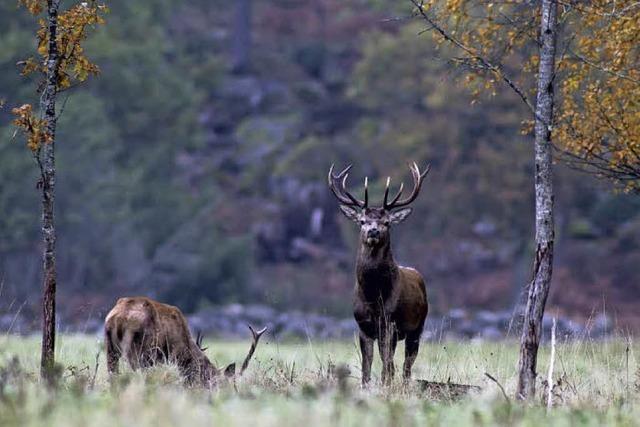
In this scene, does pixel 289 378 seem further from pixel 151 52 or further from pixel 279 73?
pixel 279 73

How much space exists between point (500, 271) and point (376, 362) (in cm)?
2842

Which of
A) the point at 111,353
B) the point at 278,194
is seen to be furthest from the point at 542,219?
the point at 278,194

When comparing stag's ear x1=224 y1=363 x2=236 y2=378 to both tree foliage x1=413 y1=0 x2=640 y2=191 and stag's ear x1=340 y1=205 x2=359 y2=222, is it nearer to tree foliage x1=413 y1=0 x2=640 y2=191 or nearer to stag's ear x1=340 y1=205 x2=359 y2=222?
stag's ear x1=340 y1=205 x2=359 y2=222

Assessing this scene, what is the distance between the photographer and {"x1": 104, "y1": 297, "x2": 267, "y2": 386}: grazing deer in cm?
1255

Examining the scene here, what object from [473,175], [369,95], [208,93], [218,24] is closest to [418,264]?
[473,175]

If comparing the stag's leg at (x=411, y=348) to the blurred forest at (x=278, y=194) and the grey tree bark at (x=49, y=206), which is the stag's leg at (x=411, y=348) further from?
the blurred forest at (x=278, y=194)

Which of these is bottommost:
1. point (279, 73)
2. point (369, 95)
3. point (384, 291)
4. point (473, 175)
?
point (384, 291)

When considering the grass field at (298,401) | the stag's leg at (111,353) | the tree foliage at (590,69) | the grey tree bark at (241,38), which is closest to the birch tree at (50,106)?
the grass field at (298,401)

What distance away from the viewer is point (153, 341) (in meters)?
12.7

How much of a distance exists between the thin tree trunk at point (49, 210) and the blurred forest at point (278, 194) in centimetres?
2245

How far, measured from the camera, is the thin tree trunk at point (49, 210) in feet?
38.7

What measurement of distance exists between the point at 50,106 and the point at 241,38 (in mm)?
46147

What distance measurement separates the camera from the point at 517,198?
39094mm

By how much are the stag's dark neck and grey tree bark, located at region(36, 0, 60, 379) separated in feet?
10.2
